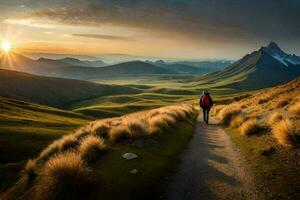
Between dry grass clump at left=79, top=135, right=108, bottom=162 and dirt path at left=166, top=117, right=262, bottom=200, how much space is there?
4.62 meters

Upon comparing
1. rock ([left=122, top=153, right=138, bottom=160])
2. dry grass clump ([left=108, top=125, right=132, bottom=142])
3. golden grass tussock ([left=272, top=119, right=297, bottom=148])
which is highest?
golden grass tussock ([left=272, top=119, right=297, bottom=148])

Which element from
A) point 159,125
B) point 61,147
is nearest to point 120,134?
point 61,147

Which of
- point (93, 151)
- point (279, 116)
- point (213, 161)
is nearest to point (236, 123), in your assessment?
point (279, 116)

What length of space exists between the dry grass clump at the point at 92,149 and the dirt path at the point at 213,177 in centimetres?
462

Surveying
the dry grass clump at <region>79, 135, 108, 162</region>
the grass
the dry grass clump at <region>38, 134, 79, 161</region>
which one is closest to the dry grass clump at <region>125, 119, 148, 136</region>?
the dry grass clump at <region>79, 135, 108, 162</region>

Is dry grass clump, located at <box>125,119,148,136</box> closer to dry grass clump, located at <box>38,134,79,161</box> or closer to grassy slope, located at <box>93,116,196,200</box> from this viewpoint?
grassy slope, located at <box>93,116,196,200</box>

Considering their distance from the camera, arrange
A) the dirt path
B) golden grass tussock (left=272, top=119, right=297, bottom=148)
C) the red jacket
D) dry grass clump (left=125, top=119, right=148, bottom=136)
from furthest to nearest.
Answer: the red jacket
dry grass clump (left=125, top=119, right=148, bottom=136)
golden grass tussock (left=272, top=119, right=297, bottom=148)
the dirt path

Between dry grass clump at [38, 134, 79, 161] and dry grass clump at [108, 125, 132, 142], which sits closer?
dry grass clump at [108, 125, 132, 142]

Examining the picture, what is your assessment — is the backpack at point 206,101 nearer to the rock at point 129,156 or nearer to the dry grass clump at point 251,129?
the dry grass clump at point 251,129

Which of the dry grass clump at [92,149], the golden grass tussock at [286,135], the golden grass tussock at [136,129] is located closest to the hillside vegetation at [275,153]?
the golden grass tussock at [286,135]

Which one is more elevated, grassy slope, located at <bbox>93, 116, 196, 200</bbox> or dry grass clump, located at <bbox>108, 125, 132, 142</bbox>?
dry grass clump, located at <bbox>108, 125, 132, 142</bbox>

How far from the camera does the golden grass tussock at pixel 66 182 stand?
1095cm

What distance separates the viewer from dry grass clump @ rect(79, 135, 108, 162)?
1505cm

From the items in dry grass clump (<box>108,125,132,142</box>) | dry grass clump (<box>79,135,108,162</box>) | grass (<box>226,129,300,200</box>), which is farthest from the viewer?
dry grass clump (<box>108,125,132,142</box>)
